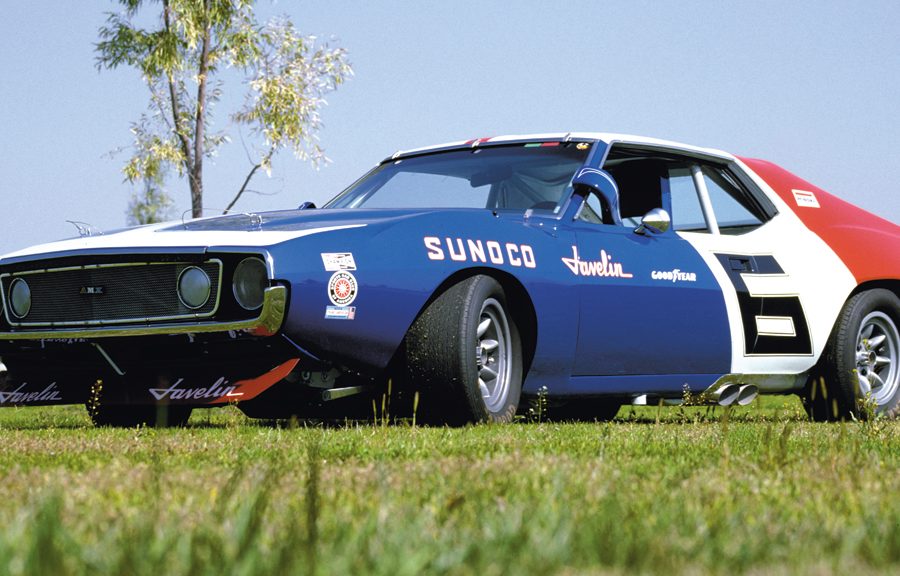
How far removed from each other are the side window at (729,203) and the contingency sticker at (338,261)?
3089 millimetres

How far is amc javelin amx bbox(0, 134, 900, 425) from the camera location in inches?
210

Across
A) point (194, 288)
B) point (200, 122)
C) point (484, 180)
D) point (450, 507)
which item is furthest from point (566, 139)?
point (200, 122)

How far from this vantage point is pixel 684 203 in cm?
747

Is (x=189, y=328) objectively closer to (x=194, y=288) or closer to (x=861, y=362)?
(x=194, y=288)

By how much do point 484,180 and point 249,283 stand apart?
7.06 feet

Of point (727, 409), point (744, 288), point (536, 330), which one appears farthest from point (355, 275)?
point (744, 288)

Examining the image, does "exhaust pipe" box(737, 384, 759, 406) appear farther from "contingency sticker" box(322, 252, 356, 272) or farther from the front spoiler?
the front spoiler

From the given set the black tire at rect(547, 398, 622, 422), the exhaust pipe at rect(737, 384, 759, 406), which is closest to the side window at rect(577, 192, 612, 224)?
the exhaust pipe at rect(737, 384, 759, 406)

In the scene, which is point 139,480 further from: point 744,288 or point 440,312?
point 744,288

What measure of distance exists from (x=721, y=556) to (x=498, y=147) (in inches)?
205

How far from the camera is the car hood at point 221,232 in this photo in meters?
5.38

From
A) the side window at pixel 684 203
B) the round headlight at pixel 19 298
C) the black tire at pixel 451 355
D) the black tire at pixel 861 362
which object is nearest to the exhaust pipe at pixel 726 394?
the black tire at pixel 861 362

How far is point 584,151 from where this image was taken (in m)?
6.98

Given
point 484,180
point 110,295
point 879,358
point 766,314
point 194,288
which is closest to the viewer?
point 194,288
